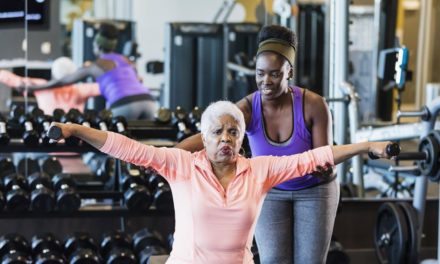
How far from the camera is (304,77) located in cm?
780

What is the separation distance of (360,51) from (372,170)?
7.31ft

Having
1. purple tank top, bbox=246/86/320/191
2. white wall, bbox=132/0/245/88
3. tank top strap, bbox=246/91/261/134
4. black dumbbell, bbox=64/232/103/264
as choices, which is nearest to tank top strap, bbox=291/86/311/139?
purple tank top, bbox=246/86/320/191

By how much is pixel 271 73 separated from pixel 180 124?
65.9 inches

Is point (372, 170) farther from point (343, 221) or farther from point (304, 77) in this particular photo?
point (304, 77)

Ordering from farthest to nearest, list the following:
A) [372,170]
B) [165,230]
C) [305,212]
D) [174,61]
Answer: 1. [174,61]
2. [372,170]
3. [165,230]
4. [305,212]

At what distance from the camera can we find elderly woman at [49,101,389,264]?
222 centimetres

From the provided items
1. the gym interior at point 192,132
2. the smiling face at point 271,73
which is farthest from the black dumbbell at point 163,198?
the smiling face at point 271,73

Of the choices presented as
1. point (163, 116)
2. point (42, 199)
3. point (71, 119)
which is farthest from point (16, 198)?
point (163, 116)

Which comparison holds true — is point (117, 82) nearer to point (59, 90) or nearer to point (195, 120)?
point (59, 90)

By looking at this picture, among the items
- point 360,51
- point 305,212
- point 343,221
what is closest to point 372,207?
point 343,221

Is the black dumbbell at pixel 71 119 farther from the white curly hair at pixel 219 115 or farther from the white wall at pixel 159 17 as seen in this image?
the white wall at pixel 159 17

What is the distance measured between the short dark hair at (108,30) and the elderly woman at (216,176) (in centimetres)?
361

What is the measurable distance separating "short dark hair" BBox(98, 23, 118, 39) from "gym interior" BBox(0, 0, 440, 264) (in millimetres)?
29

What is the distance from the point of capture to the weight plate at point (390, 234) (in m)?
4.02
